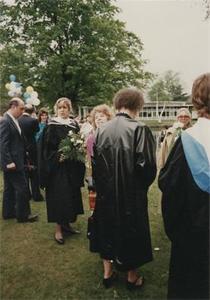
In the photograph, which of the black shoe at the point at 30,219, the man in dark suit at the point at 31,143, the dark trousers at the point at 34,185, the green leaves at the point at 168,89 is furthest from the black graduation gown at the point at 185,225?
the green leaves at the point at 168,89

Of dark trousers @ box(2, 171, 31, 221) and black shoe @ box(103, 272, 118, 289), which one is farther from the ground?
dark trousers @ box(2, 171, 31, 221)

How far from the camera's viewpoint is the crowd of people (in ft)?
8.75

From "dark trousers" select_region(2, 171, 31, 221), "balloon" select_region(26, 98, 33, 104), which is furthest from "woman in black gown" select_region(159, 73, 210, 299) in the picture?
"balloon" select_region(26, 98, 33, 104)

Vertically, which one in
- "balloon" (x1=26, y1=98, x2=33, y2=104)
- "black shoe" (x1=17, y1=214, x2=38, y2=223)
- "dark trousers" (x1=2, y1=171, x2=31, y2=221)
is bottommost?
"black shoe" (x1=17, y1=214, x2=38, y2=223)

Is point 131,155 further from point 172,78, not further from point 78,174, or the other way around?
point 172,78

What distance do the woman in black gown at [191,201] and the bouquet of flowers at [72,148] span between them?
2.29 metres

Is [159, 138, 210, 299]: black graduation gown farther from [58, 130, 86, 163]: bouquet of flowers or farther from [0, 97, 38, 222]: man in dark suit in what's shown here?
[0, 97, 38, 222]: man in dark suit

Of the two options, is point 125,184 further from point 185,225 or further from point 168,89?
point 168,89

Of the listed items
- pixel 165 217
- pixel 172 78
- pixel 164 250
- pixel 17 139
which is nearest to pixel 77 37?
pixel 17 139

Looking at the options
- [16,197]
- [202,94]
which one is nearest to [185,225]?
[202,94]

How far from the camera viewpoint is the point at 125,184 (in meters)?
3.53

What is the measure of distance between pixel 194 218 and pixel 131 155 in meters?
1.03

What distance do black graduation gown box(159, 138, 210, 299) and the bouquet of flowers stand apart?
90.2 inches

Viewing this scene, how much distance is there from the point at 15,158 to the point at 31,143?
5.00 feet
